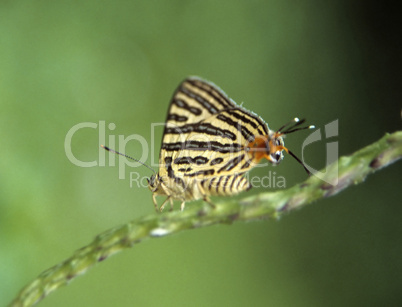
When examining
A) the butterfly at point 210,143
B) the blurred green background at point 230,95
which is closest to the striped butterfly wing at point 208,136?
the butterfly at point 210,143

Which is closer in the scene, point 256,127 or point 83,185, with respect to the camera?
point 256,127

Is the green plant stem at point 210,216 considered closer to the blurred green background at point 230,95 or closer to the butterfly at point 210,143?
the butterfly at point 210,143

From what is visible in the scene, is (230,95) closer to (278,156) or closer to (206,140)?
(206,140)

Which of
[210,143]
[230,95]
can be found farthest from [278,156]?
[230,95]

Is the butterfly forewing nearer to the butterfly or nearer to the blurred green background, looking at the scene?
the butterfly

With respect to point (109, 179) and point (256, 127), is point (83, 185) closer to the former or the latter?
point (109, 179)

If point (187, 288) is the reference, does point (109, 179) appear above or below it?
above

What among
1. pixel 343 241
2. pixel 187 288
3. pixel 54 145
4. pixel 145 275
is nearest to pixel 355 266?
pixel 343 241
